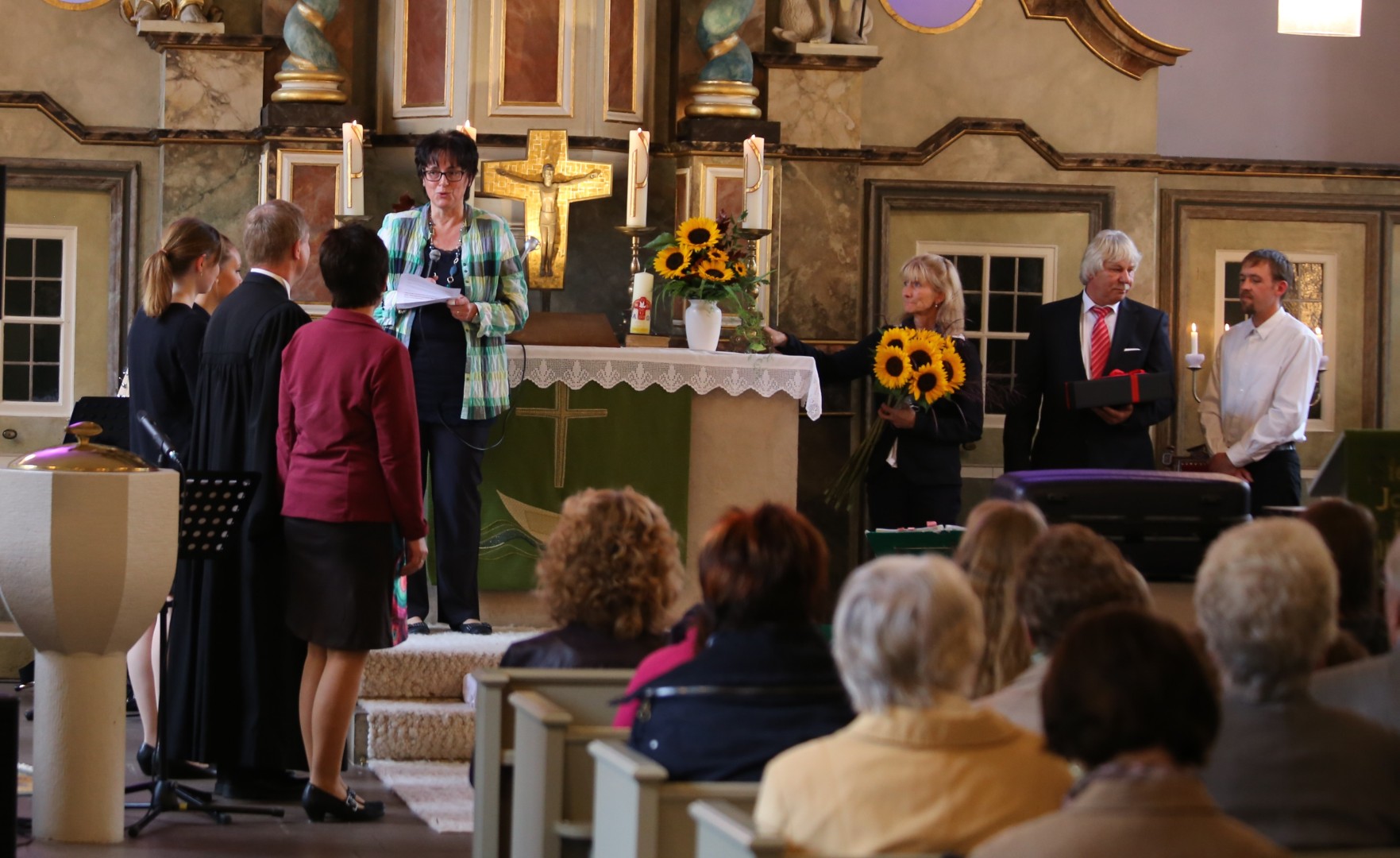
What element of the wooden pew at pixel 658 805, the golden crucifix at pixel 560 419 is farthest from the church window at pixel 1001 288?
the wooden pew at pixel 658 805

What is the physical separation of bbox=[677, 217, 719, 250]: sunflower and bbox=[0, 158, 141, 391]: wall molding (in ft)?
11.7

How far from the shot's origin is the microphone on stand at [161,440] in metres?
4.96

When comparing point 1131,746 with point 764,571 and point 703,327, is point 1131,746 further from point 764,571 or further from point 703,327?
point 703,327

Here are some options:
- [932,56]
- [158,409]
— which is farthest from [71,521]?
[932,56]

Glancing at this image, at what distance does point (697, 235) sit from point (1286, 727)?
197 inches

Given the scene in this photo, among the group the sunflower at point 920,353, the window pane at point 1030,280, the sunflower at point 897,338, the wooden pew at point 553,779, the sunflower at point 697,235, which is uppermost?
the window pane at point 1030,280

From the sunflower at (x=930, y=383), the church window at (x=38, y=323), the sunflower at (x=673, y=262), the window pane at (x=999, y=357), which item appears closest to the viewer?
the sunflower at (x=930, y=383)

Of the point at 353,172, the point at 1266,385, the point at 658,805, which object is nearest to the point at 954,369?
the point at 1266,385

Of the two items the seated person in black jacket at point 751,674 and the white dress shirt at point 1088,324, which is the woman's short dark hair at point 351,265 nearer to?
the seated person in black jacket at point 751,674

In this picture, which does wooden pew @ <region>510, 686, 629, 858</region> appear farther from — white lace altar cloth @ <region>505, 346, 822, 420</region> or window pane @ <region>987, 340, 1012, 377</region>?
window pane @ <region>987, 340, 1012, 377</region>

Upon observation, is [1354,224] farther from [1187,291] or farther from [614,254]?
[614,254]

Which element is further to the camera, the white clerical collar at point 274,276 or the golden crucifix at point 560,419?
the golden crucifix at point 560,419

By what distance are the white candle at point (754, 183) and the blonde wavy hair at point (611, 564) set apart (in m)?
4.07

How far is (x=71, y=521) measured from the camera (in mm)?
4523
